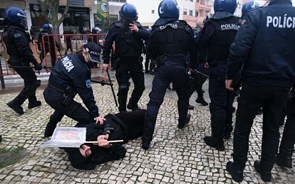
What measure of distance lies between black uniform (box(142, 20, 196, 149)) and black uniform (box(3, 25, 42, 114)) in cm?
248

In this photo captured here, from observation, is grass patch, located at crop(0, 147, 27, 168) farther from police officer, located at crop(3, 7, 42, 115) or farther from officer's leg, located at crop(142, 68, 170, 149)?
officer's leg, located at crop(142, 68, 170, 149)

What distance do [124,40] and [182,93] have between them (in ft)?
4.39

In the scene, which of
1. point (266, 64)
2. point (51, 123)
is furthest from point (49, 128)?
point (266, 64)

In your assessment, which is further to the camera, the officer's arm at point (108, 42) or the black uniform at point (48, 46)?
the black uniform at point (48, 46)

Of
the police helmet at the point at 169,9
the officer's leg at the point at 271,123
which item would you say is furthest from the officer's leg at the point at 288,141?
the police helmet at the point at 169,9

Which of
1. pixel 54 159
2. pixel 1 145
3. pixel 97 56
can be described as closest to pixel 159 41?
pixel 97 56

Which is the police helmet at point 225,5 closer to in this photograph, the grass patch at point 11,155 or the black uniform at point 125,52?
the black uniform at point 125,52

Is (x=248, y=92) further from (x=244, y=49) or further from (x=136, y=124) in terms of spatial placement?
(x=136, y=124)

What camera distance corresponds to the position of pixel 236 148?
2.74m

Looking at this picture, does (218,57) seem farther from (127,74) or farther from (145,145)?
(127,74)

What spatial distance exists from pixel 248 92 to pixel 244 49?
0.45 meters

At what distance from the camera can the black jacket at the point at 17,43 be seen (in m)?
4.50

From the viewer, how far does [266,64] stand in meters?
2.38

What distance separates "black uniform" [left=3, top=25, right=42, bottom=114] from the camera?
4.51 metres
